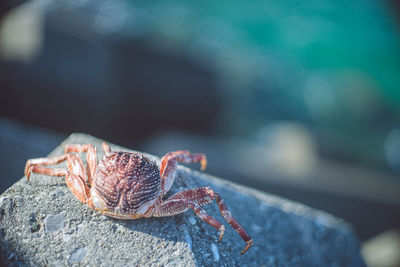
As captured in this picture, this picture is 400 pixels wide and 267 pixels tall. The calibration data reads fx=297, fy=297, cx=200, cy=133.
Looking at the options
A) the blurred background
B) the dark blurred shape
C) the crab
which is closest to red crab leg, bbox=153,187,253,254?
the crab

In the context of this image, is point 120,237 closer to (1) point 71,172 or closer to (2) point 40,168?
(1) point 71,172

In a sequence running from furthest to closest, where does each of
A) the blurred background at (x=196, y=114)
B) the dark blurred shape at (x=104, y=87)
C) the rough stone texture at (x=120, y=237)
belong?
the dark blurred shape at (x=104, y=87)
the blurred background at (x=196, y=114)
the rough stone texture at (x=120, y=237)

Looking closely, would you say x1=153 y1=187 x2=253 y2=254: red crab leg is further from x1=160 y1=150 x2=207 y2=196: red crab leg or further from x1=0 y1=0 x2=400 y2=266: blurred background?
x1=0 y1=0 x2=400 y2=266: blurred background

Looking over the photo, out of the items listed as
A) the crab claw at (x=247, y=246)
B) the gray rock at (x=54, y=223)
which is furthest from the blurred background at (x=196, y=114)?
the crab claw at (x=247, y=246)

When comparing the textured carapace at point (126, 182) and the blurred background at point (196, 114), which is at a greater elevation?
the textured carapace at point (126, 182)

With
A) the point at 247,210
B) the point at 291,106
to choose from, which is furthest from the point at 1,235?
the point at 291,106

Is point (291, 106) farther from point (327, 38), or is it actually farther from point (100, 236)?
point (100, 236)

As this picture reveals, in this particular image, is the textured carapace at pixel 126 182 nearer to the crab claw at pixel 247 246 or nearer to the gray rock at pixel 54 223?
the gray rock at pixel 54 223

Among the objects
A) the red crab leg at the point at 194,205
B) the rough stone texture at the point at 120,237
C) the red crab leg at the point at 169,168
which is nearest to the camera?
the rough stone texture at the point at 120,237

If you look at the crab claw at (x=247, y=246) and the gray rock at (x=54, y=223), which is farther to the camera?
the crab claw at (x=247, y=246)
